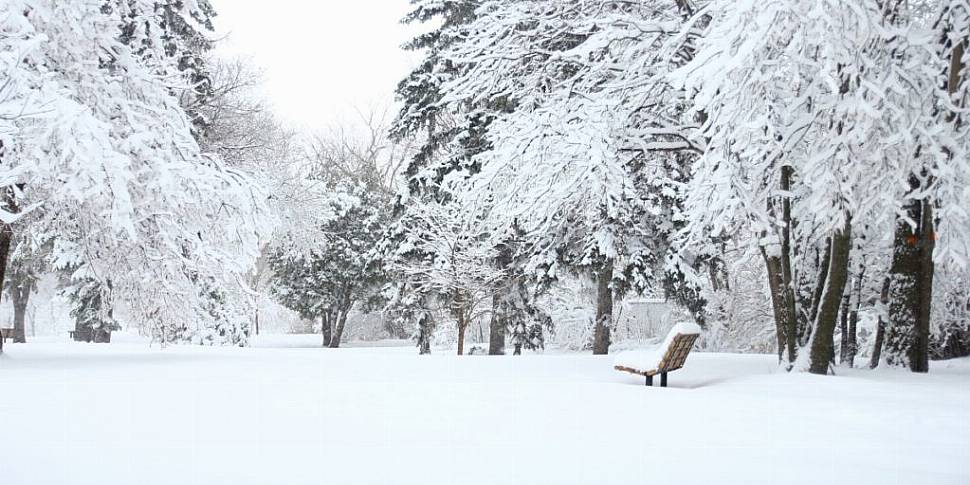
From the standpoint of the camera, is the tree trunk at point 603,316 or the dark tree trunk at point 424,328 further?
the dark tree trunk at point 424,328

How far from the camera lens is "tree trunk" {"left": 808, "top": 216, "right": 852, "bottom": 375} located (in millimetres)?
7926

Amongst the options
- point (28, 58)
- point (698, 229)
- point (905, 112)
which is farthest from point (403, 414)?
point (28, 58)

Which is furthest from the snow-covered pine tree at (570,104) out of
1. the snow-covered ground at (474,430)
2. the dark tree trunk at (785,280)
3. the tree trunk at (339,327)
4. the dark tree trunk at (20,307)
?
the dark tree trunk at (20,307)

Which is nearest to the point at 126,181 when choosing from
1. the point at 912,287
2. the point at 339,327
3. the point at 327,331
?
the point at 912,287

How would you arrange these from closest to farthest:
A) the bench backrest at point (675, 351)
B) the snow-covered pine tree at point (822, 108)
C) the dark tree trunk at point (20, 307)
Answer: the snow-covered pine tree at point (822, 108)
the bench backrest at point (675, 351)
the dark tree trunk at point (20, 307)

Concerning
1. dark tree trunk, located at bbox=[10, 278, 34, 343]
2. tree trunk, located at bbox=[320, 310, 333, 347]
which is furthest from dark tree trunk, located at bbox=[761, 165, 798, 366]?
dark tree trunk, located at bbox=[10, 278, 34, 343]

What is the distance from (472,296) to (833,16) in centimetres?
1208

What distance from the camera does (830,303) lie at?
801cm

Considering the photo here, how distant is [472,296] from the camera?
1745 cm

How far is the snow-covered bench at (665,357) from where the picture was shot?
765 cm

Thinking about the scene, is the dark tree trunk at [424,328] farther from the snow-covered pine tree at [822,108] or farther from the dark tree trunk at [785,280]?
the snow-covered pine tree at [822,108]

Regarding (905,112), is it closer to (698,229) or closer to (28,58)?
(698,229)

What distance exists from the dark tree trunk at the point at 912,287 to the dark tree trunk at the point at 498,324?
987cm

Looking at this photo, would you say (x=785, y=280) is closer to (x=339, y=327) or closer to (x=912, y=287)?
(x=912, y=287)
